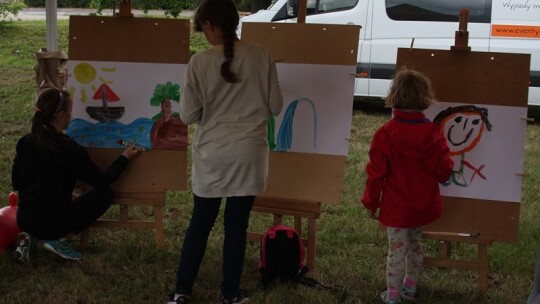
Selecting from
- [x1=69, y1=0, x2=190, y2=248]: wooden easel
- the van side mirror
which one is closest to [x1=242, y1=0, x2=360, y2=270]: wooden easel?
[x1=69, y1=0, x2=190, y2=248]: wooden easel

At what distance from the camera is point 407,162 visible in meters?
2.89

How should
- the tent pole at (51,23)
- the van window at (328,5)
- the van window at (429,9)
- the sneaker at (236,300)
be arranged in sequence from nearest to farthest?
the sneaker at (236,300), the tent pole at (51,23), the van window at (429,9), the van window at (328,5)

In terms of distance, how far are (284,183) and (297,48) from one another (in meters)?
0.71

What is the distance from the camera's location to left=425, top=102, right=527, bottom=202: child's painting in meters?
3.20

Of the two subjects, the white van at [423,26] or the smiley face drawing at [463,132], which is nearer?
the smiley face drawing at [463,132]

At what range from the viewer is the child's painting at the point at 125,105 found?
11.9 ft

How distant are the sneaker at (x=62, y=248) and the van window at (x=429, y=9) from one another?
5.84 metres

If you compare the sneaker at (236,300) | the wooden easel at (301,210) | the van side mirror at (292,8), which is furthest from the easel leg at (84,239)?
the van side mirror at (292,8)

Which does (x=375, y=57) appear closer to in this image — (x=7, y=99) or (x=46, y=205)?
(x=7, y=99)

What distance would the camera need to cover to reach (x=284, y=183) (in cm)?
349

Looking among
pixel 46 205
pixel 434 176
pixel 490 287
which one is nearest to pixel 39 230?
pixel 46 205

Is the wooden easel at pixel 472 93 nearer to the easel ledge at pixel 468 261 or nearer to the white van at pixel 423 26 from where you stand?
the easel ledge at pixel 468 261

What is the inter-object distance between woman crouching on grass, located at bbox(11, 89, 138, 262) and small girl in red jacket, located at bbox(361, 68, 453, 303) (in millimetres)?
1452

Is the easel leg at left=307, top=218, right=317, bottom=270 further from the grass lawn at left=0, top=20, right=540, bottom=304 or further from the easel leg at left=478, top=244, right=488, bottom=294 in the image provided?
the easel leg at left=478, top=244, right=488, bottom=294
